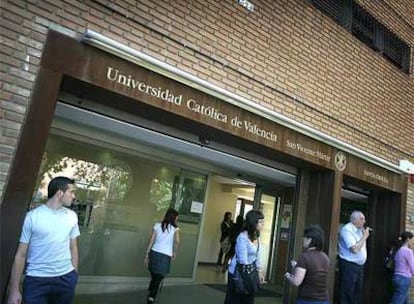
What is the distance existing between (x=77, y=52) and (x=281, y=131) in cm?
337

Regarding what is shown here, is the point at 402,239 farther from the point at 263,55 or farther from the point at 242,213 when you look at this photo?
the point at 242,213

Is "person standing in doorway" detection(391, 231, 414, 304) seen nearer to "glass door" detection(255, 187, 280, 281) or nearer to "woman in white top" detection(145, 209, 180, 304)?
"glass door" detection(255, 187, 280, 281)

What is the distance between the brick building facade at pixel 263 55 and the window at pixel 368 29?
0.57 feet

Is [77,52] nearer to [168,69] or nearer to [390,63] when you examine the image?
[168,69]

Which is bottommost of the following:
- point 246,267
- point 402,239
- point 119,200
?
point 246,267

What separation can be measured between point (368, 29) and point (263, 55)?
3.74 m

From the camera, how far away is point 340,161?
24.7 feet

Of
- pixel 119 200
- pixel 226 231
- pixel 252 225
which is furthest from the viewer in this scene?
pixel 226 231

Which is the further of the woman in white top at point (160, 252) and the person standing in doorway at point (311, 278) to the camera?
the woman in white top at point (160, 252)

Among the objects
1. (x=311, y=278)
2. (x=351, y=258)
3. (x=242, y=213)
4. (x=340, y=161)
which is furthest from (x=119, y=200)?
(x=242, y=213)

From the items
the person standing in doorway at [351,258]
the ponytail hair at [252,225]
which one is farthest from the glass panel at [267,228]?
the ponytail hair at [252,225]

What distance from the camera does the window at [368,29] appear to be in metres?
8.12

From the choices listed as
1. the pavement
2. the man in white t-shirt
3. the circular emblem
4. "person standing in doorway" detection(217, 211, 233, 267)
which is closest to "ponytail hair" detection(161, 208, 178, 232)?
the pavement

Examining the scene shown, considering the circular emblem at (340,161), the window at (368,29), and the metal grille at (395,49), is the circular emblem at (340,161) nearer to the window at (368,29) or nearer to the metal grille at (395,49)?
the window at (368,29)
